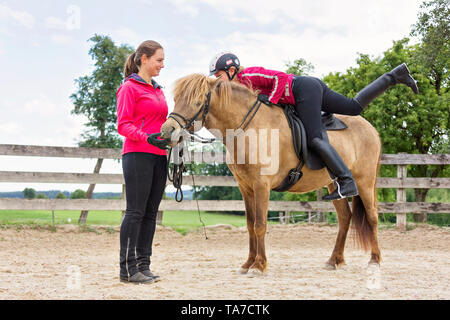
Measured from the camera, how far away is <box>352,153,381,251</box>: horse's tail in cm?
491

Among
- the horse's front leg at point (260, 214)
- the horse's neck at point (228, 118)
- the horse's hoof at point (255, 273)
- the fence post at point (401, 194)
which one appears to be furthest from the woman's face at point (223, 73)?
the fence post at point (401, 194)

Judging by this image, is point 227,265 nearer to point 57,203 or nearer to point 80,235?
point 80,235

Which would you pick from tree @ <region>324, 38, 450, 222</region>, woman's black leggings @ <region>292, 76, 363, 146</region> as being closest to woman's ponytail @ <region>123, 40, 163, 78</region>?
woman's black leggings @ <region>292, 76, 363, 146</region>

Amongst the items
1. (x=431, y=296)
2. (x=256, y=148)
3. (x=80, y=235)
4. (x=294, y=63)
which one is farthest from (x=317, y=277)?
(x=294, y=63)

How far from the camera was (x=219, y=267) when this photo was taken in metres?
4.68

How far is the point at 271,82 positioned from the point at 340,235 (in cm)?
211

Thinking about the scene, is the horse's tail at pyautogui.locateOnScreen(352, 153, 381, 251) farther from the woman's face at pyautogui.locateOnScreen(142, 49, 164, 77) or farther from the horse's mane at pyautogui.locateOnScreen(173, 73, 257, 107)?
the woman's face at pyautogui.locateOnScreen(142, 49, 164, 77)

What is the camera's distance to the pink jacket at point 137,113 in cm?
342

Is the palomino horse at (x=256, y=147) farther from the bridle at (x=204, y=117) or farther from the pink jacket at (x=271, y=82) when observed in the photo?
the pink jacket at (x=271, y=82)

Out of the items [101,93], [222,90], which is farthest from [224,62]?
[101,93]

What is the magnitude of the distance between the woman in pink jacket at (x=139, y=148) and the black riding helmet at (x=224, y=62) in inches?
26.0

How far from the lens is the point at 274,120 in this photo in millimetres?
4180

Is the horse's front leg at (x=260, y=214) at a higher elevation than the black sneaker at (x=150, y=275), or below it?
higher

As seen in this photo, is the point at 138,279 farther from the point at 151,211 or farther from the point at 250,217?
the point at 250,217
